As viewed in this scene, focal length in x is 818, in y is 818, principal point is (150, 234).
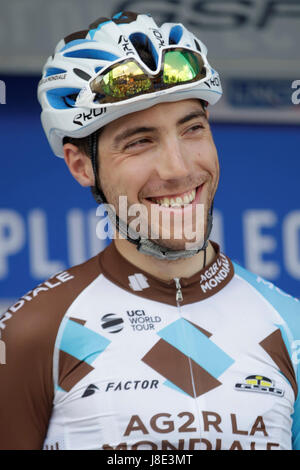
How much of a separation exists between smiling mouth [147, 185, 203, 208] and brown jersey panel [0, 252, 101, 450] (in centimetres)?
46

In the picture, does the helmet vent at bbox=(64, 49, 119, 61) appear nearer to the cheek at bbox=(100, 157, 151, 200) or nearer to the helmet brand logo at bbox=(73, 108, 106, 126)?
the helmet brand logo at bbox=(73, 108, 106, 126)

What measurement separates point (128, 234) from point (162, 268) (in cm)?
16

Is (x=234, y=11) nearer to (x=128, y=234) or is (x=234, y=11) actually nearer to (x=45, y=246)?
(x=45, y=246)

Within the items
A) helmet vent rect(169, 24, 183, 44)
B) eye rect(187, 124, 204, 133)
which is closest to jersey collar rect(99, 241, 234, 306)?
eye rect(187, 124, 204, 133)

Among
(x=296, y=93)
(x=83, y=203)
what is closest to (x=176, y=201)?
(x=83, y=203)

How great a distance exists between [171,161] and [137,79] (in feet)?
0.90

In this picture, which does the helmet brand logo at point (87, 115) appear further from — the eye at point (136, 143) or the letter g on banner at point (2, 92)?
the letter g on banner at point (2, 92)

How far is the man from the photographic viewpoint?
241 cm

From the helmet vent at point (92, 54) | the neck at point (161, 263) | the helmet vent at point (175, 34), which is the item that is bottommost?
the neck at point (161, 263)

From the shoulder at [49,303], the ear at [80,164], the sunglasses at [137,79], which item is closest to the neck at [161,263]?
the shoulder at [49,303]

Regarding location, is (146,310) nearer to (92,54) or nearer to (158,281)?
(158,281)

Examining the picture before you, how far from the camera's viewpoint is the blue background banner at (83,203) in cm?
529

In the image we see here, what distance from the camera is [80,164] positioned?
2732mm
